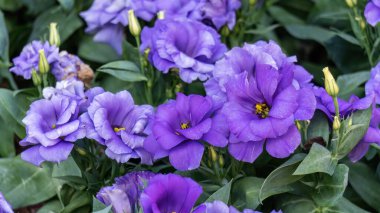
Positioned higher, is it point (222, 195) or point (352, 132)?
point (352, 132)

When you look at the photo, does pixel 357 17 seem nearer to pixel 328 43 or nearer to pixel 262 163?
pixel 328 43

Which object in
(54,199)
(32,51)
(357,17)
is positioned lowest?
(54,199)

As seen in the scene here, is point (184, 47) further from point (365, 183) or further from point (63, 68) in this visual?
point (365, 183)

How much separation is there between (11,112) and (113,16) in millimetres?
499

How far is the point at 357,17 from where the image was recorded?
2.05 meters

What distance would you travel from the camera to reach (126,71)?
202 centimetres

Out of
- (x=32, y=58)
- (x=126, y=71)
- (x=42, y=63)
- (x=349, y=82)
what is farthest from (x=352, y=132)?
(x=32, y=58)

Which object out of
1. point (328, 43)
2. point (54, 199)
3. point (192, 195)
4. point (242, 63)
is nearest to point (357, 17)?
point (328, 43)

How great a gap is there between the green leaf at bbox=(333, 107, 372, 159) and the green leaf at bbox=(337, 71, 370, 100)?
42 centimetres

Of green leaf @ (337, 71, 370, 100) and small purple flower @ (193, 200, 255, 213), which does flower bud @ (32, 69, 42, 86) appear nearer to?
small purple flower @ (193, 200, 255, 213)

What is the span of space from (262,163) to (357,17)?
57cm

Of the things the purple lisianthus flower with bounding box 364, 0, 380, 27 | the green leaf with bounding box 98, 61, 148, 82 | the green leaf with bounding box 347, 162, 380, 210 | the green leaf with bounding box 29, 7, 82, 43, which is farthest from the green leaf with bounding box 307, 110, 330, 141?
the green leaf with bounding box 29, 7, 82, 43

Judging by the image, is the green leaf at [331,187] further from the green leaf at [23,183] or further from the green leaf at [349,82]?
the green leaf at [23,183]

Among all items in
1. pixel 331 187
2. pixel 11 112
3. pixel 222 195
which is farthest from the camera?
pixel 11 112
